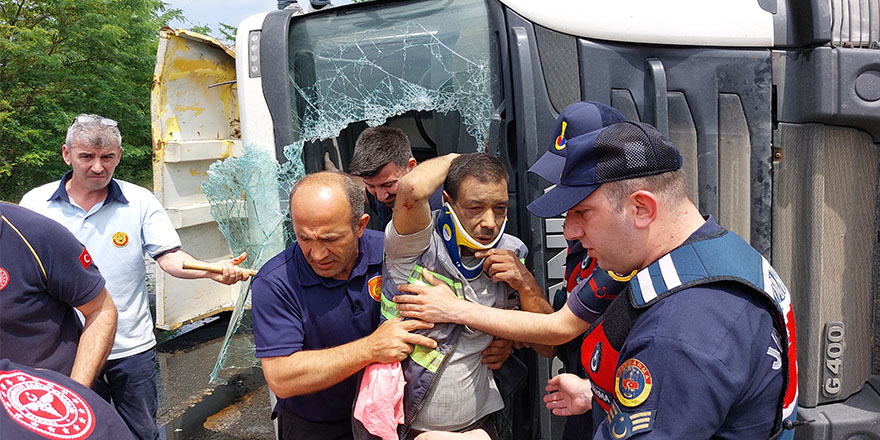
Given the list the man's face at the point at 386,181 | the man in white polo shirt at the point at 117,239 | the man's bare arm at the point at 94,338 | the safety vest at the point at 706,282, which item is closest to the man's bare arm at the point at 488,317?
the safety vest at the point at 706,282

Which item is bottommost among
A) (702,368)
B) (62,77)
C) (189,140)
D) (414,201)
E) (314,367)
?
(314,367)

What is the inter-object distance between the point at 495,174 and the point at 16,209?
1.56m

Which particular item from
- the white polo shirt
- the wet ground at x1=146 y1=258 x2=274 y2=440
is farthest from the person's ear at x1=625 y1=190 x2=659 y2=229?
the wet ground at x1=146 y1=258 x2=274 y2=440

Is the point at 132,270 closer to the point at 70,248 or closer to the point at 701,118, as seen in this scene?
the point at 70,248

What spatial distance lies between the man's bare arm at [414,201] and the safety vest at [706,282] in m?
0.65

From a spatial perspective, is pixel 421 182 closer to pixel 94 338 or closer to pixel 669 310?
pixel 669 310

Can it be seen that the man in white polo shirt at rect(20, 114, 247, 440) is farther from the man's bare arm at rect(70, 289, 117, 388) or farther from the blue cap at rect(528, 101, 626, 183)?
the blue cap at rect(528, 101, 626, 183)

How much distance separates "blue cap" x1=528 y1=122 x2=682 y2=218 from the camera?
1.21m

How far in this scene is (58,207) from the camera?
8.87 feet

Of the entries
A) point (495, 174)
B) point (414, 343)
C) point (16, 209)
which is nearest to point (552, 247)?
point (495, 174)

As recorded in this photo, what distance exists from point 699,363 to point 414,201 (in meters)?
0.89

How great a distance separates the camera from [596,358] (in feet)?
4.38

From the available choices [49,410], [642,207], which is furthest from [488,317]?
[49,410]

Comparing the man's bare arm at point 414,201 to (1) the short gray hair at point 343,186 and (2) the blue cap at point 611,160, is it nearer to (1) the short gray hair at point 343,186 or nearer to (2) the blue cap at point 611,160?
(1) the short gray hair at point 343,186
